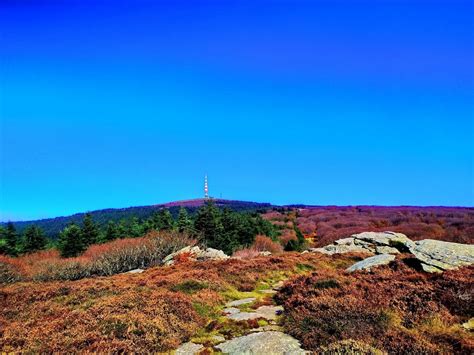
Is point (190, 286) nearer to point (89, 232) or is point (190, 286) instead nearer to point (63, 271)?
point (63, 271)

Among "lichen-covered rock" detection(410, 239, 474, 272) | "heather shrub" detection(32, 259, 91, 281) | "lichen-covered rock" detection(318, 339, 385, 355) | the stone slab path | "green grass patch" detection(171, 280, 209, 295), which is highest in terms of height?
"lichen-covered rock" detection(318, 339, 385, 355)

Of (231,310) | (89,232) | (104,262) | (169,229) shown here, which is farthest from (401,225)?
(89,232)

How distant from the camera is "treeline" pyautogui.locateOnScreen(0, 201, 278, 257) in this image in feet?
156

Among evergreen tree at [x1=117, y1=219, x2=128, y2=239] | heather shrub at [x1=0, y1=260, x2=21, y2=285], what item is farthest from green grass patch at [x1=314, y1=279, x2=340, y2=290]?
evergreen tree at [x1=117, y1=219, x2=128, y2=239]

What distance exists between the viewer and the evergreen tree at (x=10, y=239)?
5016 centimetres

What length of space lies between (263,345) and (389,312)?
13.0ft

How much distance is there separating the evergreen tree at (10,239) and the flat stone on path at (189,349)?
52876 mm

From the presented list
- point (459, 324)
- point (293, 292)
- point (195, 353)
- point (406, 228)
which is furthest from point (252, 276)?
point (406, 228)

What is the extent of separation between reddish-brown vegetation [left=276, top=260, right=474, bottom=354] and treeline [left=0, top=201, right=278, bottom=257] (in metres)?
34.5

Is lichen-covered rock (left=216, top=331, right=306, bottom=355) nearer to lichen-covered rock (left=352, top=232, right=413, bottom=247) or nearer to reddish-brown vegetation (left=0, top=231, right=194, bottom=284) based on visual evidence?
reddish-brown vegetation (left=0, top=231, right=194, bottom=284)

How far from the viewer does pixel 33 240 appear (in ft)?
173

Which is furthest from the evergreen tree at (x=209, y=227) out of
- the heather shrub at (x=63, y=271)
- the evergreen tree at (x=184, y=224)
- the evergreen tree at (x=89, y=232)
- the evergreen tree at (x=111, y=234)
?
the evergreen tree at (x=89, y=232)

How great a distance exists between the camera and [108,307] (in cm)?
1189

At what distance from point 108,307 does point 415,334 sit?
32.7 ft
